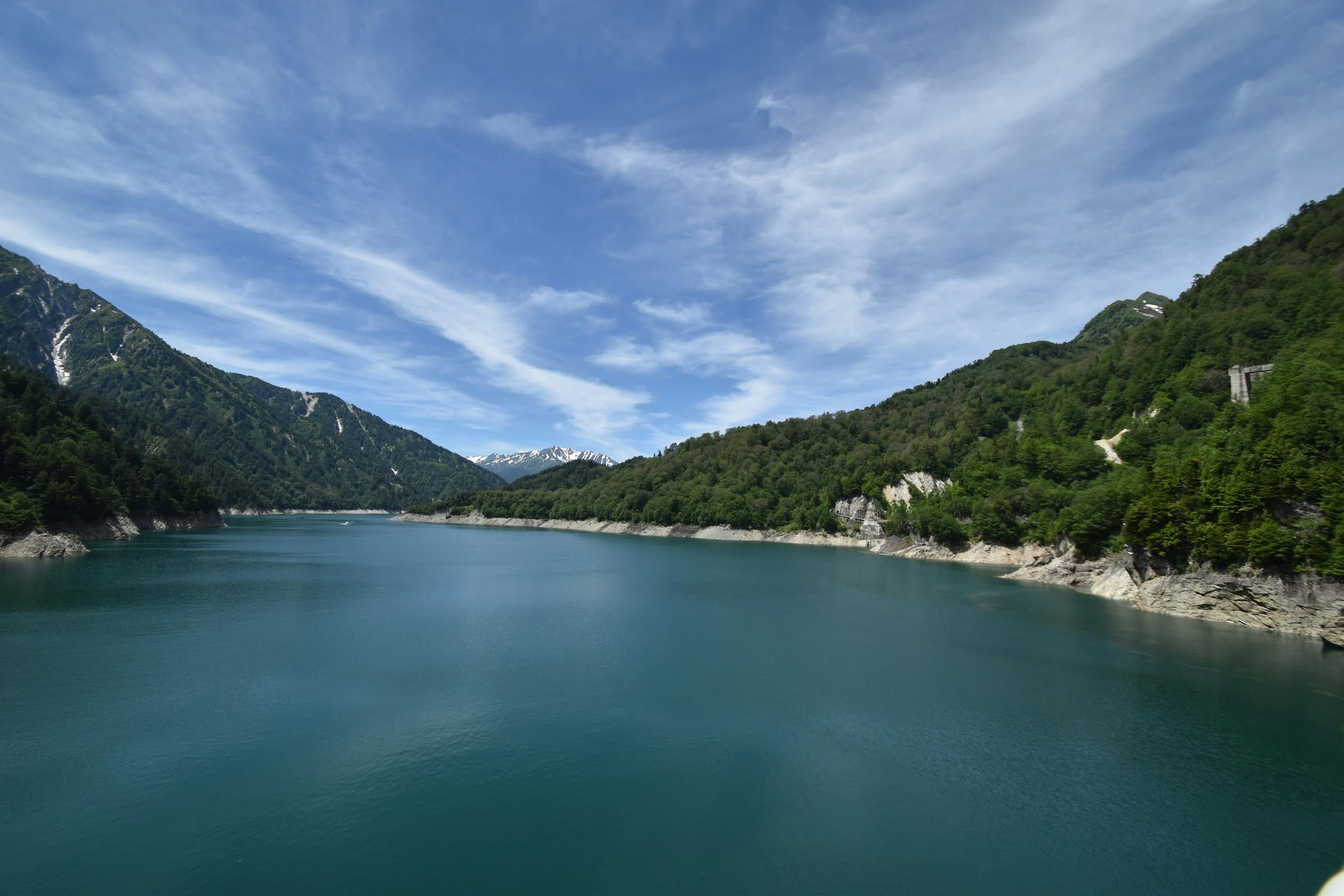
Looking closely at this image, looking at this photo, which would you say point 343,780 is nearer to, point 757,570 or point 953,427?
point 757,570

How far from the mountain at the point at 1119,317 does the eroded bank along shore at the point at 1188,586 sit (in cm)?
12956

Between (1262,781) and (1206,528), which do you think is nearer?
(1262,781)

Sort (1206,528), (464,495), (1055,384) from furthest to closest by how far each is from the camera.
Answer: (464,495) → (1055,384) → (1206,528)

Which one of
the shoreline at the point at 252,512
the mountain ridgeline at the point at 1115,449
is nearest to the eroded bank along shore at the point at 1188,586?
the mountain ridgeline at the point at 1115,449

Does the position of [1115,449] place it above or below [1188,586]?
above

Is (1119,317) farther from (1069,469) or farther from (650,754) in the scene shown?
(650,754)

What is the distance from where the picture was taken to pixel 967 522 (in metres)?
75.2

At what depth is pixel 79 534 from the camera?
6275cm

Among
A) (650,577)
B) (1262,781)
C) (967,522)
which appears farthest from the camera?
(967,522)

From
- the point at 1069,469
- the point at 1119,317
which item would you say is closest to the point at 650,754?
the point at 1069,469

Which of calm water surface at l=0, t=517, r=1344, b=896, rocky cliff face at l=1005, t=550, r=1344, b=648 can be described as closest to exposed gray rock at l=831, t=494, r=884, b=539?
rocky cliff face at l=1005, t=550, r=1344, b=648

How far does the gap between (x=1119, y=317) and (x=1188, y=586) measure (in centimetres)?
18847

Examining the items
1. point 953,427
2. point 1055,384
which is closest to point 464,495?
point 953,427

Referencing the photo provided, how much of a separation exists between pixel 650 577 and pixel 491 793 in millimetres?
41502
